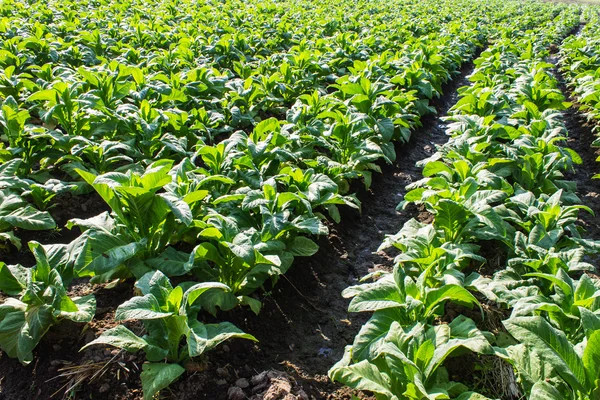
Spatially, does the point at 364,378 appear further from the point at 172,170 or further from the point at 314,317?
the point at 172,170

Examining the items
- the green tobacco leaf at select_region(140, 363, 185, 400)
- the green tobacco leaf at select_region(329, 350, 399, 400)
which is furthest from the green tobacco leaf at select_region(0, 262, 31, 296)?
the green tobacco leaf at select_region(329, 350, 399, 400)

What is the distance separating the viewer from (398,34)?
12383 millimetres

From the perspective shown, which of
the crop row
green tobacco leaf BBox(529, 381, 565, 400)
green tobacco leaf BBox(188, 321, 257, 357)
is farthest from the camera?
the crop row

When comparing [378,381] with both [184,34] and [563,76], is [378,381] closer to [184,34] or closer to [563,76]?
[184,34]

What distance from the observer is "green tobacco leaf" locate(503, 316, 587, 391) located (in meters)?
2.06

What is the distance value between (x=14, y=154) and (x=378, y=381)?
3803mm

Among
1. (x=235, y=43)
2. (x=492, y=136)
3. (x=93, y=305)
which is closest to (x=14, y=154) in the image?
(x=93, y=305)

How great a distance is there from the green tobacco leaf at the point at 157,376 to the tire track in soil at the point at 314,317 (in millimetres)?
237

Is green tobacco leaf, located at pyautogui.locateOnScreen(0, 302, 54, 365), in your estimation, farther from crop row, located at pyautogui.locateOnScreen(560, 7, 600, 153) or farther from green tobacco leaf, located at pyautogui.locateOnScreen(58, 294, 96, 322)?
crop row, located at pyautogui.locateOnScreen(560, 7, 600, 153)

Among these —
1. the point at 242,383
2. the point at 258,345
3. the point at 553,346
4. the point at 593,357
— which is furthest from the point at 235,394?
the point at 593,357

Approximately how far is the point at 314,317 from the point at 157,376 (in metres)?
1.37

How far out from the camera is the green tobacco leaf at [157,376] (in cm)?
225

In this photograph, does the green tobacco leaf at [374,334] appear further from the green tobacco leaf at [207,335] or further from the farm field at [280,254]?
the green tobacco leaf at [207,335]

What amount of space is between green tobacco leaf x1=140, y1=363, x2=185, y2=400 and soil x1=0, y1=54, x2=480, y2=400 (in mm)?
228
